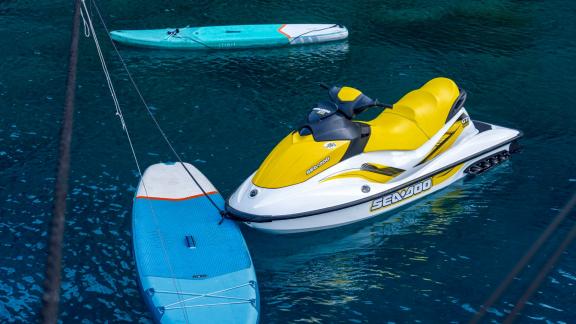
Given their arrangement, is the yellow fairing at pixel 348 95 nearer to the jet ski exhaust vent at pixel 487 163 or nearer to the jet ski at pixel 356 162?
the jet ski at pixel 356 162

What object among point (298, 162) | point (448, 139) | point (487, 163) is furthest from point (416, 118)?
point (298, 162)

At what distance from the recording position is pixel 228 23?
67.3 ft

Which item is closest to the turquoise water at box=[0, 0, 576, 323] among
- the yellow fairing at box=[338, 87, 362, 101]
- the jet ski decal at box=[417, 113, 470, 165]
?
the jet ski decal at box=[417, 113, 470, 165]

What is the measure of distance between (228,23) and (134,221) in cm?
1070

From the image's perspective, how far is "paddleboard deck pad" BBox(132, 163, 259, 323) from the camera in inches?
367

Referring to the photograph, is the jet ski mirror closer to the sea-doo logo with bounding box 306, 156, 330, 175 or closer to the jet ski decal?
the sea-doo logo with bounding box 306, 156, 330, 175

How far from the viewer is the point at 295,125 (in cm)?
1498

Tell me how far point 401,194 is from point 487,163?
2.21 meters

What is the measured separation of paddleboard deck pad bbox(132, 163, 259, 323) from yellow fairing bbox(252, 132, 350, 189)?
3.31 feet

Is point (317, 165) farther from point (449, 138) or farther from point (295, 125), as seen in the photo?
point (295, 125)

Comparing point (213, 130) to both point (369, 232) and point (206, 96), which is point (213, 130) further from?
point (369, 232)

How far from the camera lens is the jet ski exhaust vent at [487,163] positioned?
12938 millimetres

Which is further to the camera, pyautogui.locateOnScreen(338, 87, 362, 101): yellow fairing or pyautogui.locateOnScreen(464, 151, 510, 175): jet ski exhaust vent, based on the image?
pyautogui.locateOnScreen(464, 151, 510, 175): jet ski exhaust vent

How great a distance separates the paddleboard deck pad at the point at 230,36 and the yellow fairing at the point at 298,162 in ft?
26.0
